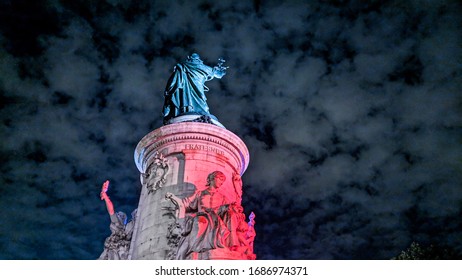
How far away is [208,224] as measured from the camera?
10352 millimetres

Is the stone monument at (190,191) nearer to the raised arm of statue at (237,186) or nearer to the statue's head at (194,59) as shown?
the raised arm of statue at (237,186)

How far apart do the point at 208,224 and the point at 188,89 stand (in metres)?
5.94

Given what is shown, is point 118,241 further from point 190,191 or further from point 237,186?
point 237,186

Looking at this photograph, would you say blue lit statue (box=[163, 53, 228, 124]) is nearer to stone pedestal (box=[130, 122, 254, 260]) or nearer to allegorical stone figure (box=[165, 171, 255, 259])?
stone pedestal (box=[130, 122, 254, 260])

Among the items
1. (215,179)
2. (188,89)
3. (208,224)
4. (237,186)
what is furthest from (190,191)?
(188,89)

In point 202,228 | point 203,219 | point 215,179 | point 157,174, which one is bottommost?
point 202,228

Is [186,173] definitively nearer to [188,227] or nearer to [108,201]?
[188,227]

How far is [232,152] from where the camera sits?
42.5 feet

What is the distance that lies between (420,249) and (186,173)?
11.9 meters

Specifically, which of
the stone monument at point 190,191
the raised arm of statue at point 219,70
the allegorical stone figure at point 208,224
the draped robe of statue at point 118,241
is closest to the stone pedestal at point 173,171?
the stone monument at point 190,191

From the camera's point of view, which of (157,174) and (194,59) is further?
(194,59)

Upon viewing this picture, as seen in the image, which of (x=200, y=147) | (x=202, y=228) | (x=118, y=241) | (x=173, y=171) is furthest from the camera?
(x=200, y=147)
